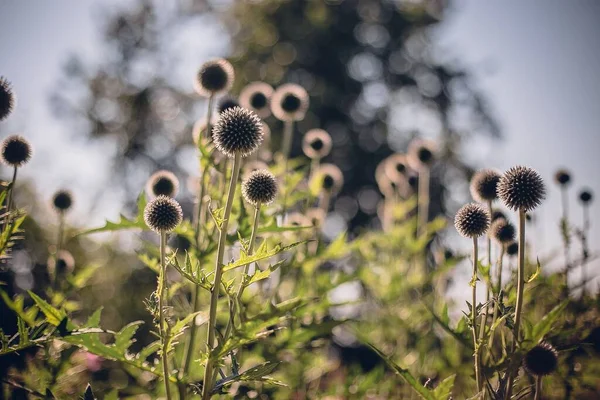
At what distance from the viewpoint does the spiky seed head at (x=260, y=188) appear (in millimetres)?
2494

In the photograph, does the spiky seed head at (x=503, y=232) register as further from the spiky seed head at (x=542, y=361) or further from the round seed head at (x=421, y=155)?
the round seed head at (x=421, y=155)

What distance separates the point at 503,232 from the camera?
2725 millimetres

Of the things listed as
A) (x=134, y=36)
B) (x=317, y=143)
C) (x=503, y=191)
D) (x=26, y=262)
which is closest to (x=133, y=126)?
(x=134, y=36)

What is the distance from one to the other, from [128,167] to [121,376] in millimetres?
14254

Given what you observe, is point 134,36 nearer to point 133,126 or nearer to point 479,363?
point 133,126

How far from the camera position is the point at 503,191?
242cm

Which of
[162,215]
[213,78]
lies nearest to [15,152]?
[162,215]

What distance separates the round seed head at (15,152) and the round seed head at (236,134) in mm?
1369

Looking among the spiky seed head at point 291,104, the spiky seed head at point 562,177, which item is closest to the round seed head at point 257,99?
the spiky seed head at point 291,104

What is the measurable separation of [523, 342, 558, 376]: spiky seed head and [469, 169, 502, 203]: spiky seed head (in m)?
0.93

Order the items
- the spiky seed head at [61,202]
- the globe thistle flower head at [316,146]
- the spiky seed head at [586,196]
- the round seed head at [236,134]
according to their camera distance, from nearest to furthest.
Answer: the round seed head at [236,134], the spiky seed head at [61,202], the spiky seed head at [586,196], the globe thistle flower head at [316,146]

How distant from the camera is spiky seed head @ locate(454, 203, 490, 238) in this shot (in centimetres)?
240

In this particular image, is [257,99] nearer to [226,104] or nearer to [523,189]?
[226,104]

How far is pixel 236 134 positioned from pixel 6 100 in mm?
1587
